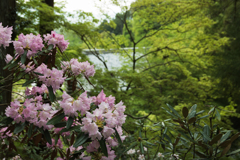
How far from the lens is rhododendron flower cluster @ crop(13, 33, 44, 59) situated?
0.85 m

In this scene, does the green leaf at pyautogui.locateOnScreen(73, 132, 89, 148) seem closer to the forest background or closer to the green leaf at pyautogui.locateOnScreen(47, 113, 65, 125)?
the green leaf at pyautogui.locateOnScreen(47, 113, 65, 125)

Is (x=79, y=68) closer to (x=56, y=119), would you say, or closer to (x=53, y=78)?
(x=53, y=78)

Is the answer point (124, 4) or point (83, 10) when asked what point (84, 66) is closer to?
point (83, 10)

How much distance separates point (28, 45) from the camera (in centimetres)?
86

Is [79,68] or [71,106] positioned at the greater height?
[79,68]

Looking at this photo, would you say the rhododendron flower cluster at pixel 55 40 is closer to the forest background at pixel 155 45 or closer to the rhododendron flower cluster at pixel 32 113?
the rhododendron flower cluster at pixel 32 113

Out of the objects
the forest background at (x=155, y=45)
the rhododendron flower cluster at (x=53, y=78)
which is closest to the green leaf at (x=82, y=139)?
the rhododendron flower cluster at (x=53, y=78)

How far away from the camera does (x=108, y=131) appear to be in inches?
24.5

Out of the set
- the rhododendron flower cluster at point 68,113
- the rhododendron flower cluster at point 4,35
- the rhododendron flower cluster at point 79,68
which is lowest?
the rhododendron flower cluster at point 68,113

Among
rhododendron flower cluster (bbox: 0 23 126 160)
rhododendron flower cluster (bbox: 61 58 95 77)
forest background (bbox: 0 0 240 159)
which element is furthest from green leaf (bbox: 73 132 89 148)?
forest background (bbox: 0 0 240 159)

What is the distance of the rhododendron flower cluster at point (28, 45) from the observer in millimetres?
846

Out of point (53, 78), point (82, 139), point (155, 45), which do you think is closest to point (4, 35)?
point (53, 78)

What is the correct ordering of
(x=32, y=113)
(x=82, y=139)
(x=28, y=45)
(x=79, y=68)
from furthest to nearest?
(x=79, y=68)
(x=28, y=45)
(x=32, y=113)
(x=82, y=139)

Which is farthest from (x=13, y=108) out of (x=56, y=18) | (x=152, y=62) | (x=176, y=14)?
(x=152, y=62)
